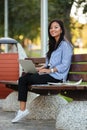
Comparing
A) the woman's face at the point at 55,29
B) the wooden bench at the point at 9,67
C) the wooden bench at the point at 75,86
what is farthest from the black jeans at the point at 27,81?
the wooden bench at the point at 9,67

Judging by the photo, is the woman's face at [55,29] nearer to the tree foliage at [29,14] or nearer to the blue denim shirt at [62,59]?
the blue denim shirt at [62,59]

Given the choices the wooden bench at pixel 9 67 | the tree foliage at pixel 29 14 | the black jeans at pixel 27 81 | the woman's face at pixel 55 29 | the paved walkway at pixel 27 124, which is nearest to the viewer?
the paved walkway at pixel 27 124

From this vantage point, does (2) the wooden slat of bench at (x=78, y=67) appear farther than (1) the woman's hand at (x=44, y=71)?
No

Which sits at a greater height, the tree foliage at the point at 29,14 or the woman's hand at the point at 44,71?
the tree foliage at the point at 29,14

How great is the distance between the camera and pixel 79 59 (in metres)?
6.28

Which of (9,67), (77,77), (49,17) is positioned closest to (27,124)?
(77,77)

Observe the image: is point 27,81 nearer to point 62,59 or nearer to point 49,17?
point 62,59

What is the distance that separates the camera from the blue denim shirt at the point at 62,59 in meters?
6.30

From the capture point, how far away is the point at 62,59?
634cm

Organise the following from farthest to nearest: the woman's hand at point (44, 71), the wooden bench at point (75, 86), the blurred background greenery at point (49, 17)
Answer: the blurred background greenery at point (49, 17)
the woman's hand at point (44, 71)
the wooden bench at point (75, 86)

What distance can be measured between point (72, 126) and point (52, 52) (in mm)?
1204

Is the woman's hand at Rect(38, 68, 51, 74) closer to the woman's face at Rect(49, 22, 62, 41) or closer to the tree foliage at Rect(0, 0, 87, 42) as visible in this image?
the woman's face at Rect(49, 22, 62, 41)

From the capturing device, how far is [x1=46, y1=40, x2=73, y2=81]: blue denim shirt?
248 inches

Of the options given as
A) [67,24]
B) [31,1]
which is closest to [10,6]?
[31,1]
